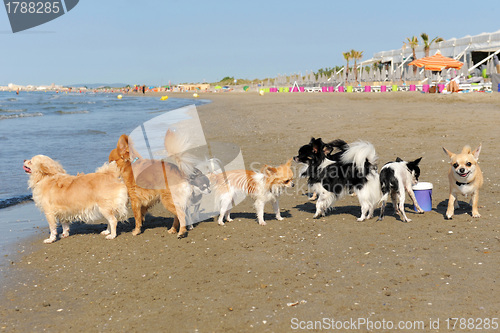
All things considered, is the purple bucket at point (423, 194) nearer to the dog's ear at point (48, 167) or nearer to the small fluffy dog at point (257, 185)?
the small fluffy dog at point (257, 185)

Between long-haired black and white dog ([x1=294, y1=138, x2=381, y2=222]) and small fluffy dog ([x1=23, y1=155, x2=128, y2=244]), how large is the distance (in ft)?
9.71

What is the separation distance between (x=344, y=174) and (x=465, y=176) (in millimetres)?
1718

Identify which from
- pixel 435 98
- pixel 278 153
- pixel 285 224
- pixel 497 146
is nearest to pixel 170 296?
pixel 285 224

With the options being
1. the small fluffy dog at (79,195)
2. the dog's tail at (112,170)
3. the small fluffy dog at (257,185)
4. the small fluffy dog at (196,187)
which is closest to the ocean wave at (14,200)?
the small fluffy dog at (79,195)

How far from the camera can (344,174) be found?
713cm

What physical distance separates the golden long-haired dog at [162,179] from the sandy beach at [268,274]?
465 mm

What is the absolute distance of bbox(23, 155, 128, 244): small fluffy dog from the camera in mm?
6637

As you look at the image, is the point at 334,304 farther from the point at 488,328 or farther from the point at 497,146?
the point at 497,146

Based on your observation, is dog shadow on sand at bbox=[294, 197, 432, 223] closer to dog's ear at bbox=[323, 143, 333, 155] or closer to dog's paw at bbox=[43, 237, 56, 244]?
dog's ear at bbox=[323, 143, 333, 155]

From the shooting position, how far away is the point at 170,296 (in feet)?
15.0

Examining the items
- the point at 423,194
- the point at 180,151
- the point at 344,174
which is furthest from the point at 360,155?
the point at 180,151

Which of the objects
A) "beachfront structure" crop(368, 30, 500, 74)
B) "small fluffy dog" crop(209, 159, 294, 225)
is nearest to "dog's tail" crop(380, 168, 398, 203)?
"small fluffy dog" crop(209, 159, 294, 225)

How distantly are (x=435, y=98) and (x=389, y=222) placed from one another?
66.0ft

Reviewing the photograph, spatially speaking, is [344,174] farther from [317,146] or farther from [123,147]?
[123,147]
